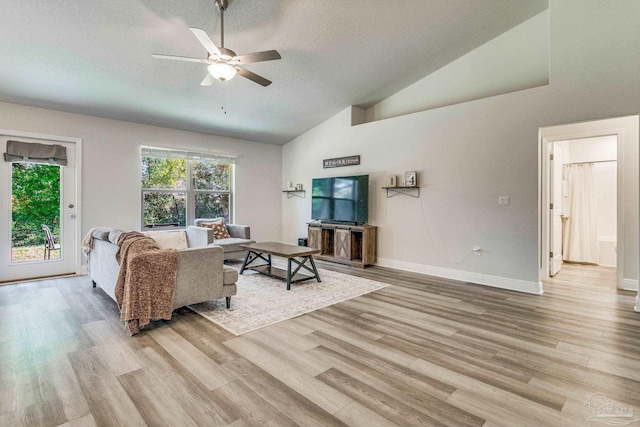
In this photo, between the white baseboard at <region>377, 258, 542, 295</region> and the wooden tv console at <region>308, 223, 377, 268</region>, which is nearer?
the white baseboard at <region>377, 258, 542, 295</region>

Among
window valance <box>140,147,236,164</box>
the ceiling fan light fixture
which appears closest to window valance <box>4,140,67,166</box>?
window valance <box>140,147,236,164</box>

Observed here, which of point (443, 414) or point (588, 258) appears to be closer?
point (443, 414)

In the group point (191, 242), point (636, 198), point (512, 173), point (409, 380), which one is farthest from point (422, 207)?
point (191, 242)

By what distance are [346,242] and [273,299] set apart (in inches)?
92.4

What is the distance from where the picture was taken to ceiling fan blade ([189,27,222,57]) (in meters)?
2.36

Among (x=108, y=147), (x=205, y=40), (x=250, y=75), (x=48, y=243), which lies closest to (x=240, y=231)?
(x=108, y=147)

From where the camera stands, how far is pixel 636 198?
4.05 m

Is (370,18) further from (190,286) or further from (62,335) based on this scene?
(62,335)

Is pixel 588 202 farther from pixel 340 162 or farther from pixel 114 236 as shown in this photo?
pixel 114 236

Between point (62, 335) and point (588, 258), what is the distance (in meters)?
7.77

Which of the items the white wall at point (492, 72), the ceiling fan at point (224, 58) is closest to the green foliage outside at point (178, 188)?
the ceiling fan at point (224, 58)

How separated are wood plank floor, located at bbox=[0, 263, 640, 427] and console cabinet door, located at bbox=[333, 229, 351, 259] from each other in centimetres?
221

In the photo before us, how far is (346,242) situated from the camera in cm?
564

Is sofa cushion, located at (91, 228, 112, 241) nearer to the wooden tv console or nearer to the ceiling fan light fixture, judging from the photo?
the ceiling fan light fixture
